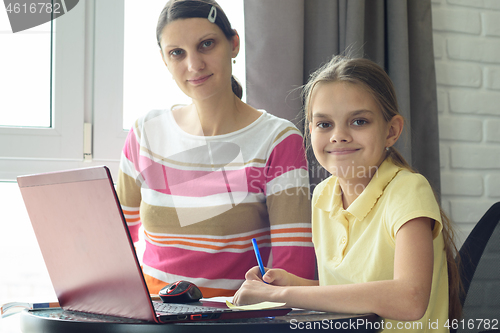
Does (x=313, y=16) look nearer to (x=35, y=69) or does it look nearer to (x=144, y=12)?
(x=144, y=12)

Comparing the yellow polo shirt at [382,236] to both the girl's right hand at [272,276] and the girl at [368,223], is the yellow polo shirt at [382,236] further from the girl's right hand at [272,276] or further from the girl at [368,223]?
the girl's right hand at [272,276]

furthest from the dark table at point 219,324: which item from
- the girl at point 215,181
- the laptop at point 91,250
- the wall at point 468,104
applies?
the wall at point 468,104

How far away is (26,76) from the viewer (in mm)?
1474

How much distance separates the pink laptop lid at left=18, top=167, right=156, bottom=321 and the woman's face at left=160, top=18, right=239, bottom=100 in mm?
596

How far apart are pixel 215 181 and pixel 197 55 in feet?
1.08

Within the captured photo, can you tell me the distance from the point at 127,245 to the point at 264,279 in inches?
13.8

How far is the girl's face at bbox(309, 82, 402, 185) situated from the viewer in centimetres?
88

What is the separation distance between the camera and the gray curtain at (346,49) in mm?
1363

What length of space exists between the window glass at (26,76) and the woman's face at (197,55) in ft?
1.89

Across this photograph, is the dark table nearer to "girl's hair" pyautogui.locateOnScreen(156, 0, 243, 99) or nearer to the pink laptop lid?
the pink laptop lid

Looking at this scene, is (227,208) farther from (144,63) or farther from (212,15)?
(144,63)

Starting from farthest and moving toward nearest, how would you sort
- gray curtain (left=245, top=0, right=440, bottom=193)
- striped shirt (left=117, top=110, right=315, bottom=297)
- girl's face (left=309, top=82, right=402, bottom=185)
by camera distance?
gray curtain (left=245, top=0, right=440, bottom=193)
striped shirt (left=117, top=110, right=315, bottom=297)
girl's face (left=309, top=82, right=402, bottom=185)

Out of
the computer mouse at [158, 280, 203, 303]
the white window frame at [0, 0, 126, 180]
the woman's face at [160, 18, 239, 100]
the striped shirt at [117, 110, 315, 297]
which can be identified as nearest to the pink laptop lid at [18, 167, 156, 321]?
the computer mouse at [158, 280, 203, 303]

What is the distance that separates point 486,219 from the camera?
0.75m
